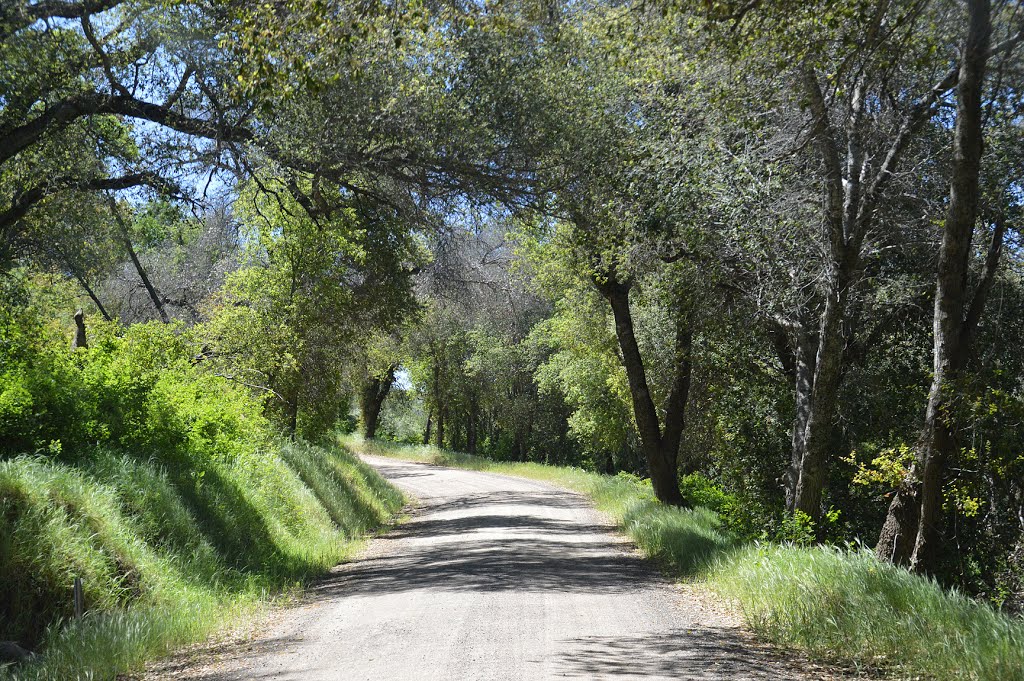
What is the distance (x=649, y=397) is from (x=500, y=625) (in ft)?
40.3

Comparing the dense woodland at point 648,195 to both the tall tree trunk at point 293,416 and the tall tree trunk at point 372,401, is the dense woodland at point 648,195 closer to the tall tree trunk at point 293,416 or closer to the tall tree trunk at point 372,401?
the tall tree trunk at point 293,416

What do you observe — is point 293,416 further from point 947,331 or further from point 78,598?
point 947,331

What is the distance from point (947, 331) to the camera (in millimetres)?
9844

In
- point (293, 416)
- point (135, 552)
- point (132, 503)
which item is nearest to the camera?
point (135, 552)

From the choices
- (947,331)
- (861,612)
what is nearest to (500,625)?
(861,612)

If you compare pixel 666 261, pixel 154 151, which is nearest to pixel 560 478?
pixel 666 261

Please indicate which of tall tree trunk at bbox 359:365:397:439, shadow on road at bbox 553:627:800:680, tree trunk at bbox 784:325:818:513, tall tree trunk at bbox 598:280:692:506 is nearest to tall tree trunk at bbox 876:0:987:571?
tree trunk at bbox 784:325:818:513

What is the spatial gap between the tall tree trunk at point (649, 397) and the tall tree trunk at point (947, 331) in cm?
910

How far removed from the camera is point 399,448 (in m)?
56.7

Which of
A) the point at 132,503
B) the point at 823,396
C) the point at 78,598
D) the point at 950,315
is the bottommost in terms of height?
the point at 78,598

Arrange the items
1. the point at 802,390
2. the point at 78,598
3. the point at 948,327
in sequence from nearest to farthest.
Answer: the point at 78,598 → the point at 948,327 → the point at 802,390

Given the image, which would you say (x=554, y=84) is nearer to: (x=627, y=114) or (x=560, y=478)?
(x=627, y=114)

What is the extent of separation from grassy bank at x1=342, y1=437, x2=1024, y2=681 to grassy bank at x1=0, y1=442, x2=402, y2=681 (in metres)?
5.44

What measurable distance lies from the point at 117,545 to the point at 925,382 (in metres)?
12.8
